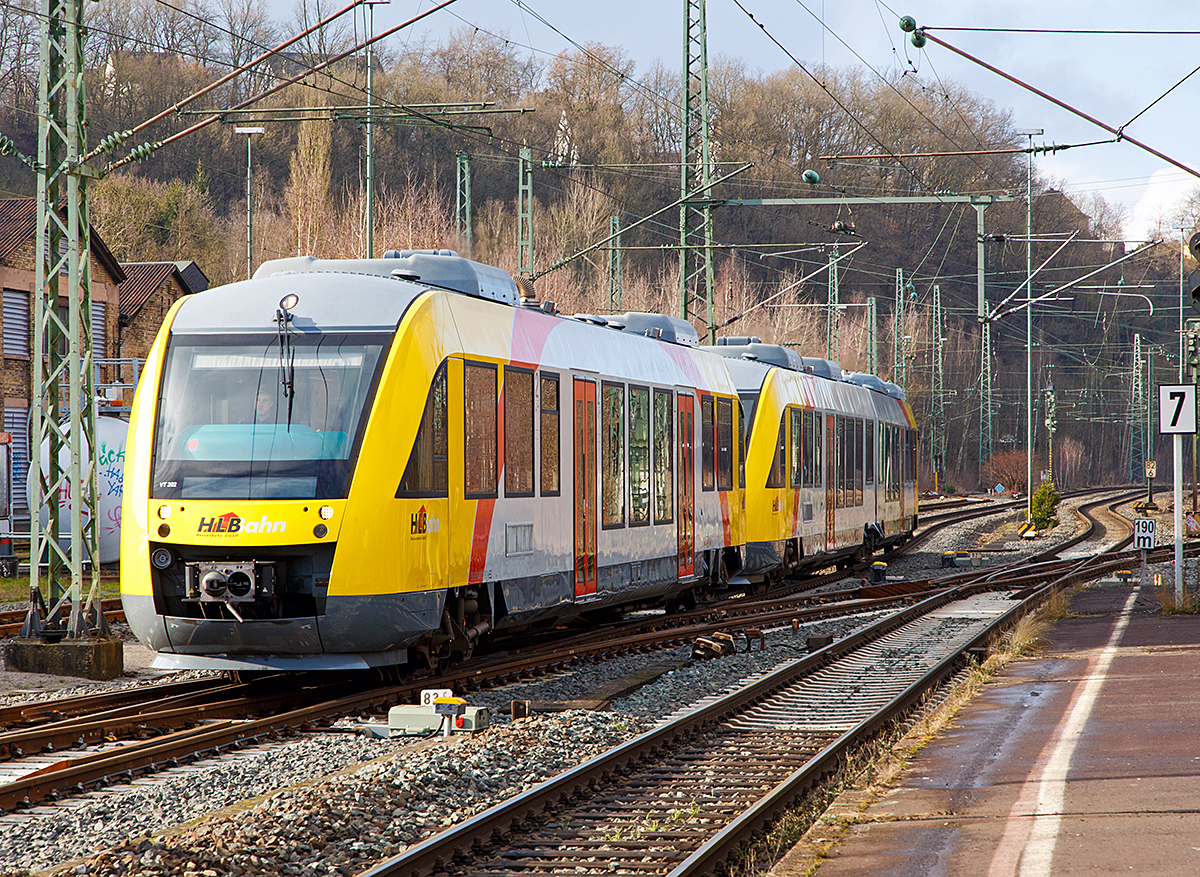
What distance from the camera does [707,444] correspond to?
17906 mm

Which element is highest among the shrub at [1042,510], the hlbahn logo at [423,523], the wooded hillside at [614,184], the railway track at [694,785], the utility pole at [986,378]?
the wooded hillside at [614,184]

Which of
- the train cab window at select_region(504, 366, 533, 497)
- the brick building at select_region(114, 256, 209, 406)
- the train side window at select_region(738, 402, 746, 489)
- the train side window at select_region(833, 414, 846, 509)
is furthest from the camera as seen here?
the brick building at select_region(114, 256, 209, 406)

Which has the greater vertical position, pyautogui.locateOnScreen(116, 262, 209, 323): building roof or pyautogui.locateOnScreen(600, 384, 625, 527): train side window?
pyautogui.locateOnScreen(116, 262, 209, 323): building roof

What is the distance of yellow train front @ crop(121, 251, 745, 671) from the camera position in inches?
406

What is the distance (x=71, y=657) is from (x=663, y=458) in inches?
261

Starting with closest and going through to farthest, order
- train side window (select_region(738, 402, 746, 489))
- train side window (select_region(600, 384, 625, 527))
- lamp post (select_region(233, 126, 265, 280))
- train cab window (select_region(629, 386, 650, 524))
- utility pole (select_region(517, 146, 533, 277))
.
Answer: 1. train side window (select_region(600, 384, 625, 527))
2. train cab window (select_region(629, 386, 650, 524))
3. train side window (select_region(738, 402, 746, 489))
4. lamp post (select_region(233, 126, 265, 280))
5. utility pole (select_region(517, 146, 533, 277))

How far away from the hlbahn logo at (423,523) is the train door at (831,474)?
14.2 metres

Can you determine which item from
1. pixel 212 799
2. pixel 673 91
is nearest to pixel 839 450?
pixel 212 799

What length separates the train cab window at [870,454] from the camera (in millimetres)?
27578

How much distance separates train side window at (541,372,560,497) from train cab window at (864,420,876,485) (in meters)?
15.1

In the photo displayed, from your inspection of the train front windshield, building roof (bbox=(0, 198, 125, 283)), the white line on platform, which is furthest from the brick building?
the white line on platform

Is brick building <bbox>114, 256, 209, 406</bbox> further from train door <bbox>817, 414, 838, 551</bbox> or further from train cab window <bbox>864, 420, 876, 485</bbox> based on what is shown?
train door <bbox>817, 414, 838, 551</bbox>

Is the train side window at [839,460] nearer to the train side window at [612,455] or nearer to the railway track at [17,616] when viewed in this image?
the train side window at [612,455]

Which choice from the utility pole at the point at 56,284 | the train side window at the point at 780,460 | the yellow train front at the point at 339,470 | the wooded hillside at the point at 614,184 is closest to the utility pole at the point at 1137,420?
the wooded hillside at the point at 614,184
